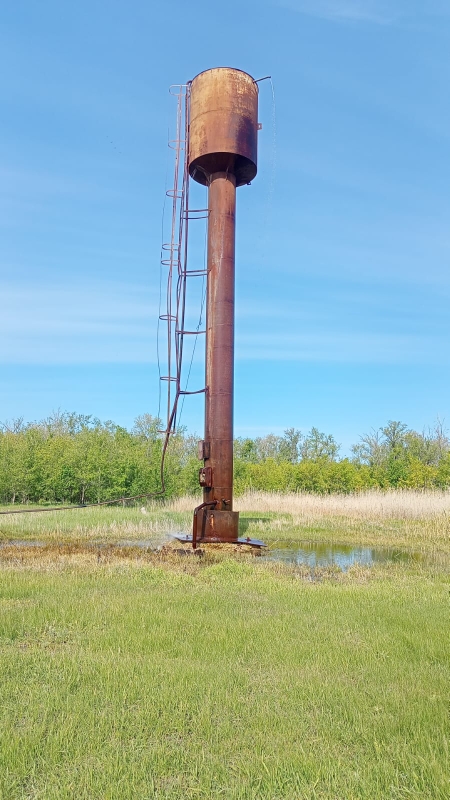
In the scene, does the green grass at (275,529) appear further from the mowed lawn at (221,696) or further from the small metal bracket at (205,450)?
the mowed lawn at (221,696)

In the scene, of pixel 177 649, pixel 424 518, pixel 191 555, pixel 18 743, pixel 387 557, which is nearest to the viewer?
pixel 18 743

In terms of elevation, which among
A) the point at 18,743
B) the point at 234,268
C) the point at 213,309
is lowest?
the point at 18,743

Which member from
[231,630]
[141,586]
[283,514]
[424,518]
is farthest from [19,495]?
[231,630]

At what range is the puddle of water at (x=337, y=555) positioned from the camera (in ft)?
33.4

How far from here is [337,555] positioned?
11.3 meters

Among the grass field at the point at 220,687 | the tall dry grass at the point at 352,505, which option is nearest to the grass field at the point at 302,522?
the tall dry grass at the point at 352,505

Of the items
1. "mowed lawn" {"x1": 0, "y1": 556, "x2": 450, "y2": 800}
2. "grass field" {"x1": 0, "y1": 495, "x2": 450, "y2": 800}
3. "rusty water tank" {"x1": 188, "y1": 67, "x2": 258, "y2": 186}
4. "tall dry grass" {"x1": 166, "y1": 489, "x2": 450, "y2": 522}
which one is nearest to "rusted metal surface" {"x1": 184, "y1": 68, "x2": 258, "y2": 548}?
"rusty water tank" {"x1": 188, "y1": 67, "x2": 258, "y2": 186}

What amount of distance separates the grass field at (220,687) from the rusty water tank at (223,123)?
7.87 meters

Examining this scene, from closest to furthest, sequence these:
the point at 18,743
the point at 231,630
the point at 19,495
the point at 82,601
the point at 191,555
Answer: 1. the point at 18,743
2. the point at 231,630
3. the point at 82,601
4. the point at 191,555
5. the point at 19,495

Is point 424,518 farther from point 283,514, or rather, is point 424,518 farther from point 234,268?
point 234,268

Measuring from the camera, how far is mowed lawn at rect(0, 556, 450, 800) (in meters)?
3.00

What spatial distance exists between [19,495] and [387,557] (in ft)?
76.2

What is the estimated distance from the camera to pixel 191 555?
387 inches

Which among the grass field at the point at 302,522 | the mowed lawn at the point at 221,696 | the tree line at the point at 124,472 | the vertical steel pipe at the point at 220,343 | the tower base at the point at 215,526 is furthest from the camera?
the tree line at the point at 124,472
